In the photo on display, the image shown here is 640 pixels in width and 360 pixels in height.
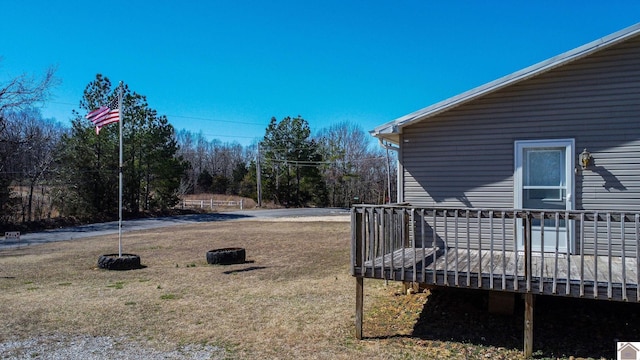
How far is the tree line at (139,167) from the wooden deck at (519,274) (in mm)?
17826

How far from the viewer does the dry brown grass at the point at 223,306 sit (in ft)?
16.5

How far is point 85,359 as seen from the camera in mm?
4551

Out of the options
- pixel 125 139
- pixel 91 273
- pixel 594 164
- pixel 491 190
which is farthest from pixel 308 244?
pixel 125 139

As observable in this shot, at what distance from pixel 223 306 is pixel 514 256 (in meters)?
4.26

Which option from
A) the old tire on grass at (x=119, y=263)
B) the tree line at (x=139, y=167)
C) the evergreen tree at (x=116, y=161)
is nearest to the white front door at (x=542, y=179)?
the old tire on grass at (x=119, y=263)

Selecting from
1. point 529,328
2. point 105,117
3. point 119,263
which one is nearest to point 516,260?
point 529,328

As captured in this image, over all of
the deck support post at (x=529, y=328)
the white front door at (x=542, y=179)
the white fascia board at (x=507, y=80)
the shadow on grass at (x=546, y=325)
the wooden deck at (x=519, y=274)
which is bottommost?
the shadow on grass at (x=546, y=325)

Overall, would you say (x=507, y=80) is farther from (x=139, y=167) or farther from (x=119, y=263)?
(x=139, y=167)

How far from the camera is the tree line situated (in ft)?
76.1

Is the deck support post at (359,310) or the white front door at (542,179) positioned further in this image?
the white front door at (542,179)

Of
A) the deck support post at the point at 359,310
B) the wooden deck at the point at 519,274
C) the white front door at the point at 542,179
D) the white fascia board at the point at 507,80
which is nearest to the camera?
the wooden deck at the point at 519,274

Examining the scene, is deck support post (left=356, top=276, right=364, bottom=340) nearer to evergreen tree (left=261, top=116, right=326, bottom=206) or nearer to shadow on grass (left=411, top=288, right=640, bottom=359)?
shadow on grass (left=411, top=288, right=640, bottom=359)

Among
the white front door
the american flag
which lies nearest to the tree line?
the american flag

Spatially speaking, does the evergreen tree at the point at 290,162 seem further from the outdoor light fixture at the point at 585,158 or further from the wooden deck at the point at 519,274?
the wooden deck at the point at 519,274
